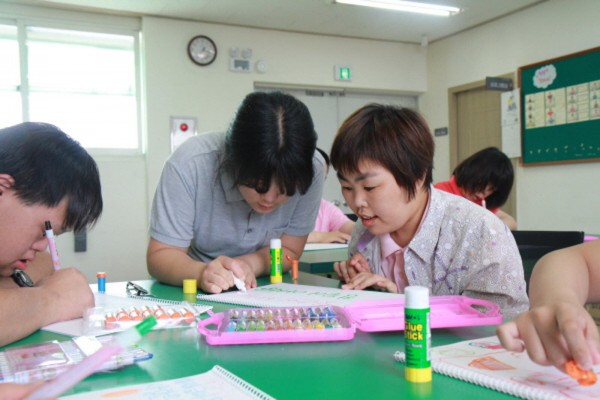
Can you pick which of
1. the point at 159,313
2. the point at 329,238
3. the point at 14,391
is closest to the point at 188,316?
the point at 159,313

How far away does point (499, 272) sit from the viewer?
1199 millimetres

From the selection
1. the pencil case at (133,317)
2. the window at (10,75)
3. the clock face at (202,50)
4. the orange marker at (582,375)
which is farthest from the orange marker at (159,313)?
the clock face at (202,50)

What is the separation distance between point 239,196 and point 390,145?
0.51 metres

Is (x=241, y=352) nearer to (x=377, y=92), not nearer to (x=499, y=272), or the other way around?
(x=499, y=272)

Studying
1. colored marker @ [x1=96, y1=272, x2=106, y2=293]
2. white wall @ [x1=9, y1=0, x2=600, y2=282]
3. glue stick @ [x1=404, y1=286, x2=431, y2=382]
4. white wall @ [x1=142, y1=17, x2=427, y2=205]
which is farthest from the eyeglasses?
white wall @ [x1=142, y1=17, x2=427, y2=205]

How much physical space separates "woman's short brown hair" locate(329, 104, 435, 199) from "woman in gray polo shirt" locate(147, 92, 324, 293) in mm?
101

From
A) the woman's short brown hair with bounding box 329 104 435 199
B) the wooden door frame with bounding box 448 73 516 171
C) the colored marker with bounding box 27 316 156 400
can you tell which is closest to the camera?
the colored marker with bounding box 27 316 156 400

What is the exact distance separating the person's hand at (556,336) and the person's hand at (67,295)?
82cm

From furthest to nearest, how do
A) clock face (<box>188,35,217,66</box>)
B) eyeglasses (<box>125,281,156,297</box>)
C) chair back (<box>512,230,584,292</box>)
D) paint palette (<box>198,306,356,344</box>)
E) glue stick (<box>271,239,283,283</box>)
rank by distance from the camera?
1. clock face (<box>188,35,217,66</box>)
2. chair back (<box>512,230,584,292</box>)
3. glue stick (<box>271,239,283,283</box>)
4. eyeglasses (<box>125,281,156,297</box>)
5. paint palette (<box>198,306,356,344</box>)

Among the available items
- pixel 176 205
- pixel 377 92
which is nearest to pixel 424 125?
pixel 176 205

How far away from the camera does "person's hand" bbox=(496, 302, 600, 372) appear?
0.58 m

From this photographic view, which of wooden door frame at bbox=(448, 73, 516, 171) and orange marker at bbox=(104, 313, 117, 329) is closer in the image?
orange marker at bbox=(104, 313, 117, 329)

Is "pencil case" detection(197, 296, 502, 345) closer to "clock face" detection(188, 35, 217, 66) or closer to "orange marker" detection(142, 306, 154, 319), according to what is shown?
"orange marker" detection(142, 306, 154, 319)

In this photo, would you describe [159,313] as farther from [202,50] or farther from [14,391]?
[202,50]
